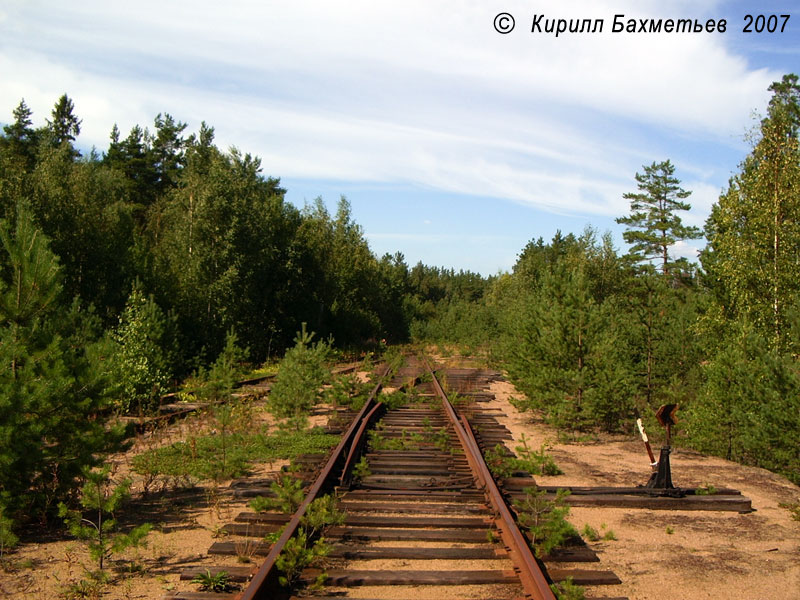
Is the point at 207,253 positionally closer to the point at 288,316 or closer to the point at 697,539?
the point at 288,316

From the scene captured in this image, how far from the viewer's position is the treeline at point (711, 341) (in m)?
9.96

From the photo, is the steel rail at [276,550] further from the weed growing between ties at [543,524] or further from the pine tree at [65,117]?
the pine tree at [65,117]

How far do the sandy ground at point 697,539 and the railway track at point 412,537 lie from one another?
1.54ft

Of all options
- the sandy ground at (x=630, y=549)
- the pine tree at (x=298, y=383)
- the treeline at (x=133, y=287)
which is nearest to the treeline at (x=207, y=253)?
the treeline at (x=133, y=287)

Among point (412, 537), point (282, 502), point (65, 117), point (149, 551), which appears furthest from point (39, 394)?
point (65, 117)

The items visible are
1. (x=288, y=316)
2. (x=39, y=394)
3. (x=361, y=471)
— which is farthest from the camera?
(x=288, y=316)

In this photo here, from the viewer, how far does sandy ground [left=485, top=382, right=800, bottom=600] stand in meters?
4.50

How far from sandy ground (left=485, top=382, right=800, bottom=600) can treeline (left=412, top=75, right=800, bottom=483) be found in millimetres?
1532

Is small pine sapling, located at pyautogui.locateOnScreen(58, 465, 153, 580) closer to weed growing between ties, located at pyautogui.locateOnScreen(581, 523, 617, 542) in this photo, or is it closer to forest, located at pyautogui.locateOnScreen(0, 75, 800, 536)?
forest, located at pyautogui.locateOnScreen(0, 75, 800, 536)

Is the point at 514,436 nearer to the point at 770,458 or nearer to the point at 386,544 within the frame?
the point at 770,458

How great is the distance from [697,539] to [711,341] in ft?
36.5

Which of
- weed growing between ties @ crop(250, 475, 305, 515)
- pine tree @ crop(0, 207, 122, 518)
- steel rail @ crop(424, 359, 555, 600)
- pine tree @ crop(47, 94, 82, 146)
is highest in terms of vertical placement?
pine tree @ crop(47, 94, 82, 146)

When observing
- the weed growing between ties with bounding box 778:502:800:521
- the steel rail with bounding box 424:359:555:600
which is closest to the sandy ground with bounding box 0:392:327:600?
the steel rail with bounding box 424:359:555:600

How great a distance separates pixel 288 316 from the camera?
117 ft
